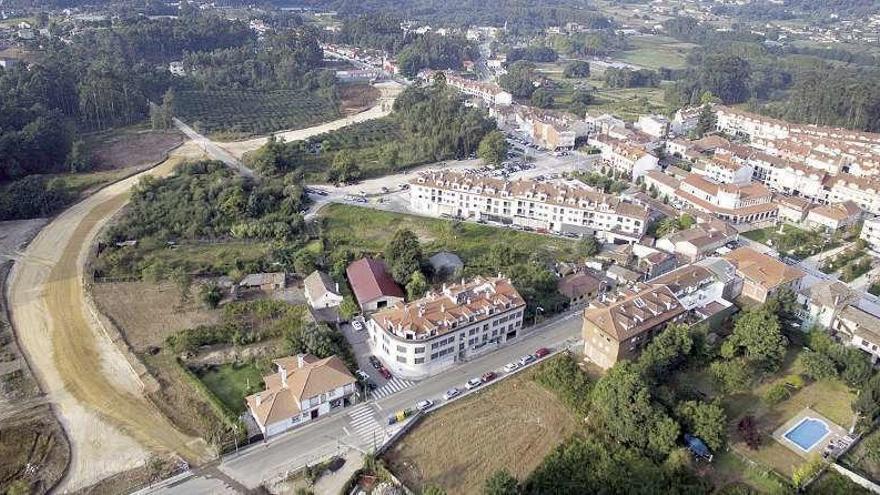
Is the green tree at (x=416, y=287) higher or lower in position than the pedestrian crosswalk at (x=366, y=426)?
higher

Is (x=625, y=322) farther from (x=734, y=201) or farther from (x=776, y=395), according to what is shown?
(x=734, y=201)

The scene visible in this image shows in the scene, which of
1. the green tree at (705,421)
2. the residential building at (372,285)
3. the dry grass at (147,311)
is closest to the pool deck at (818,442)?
the green tree at (705,421)

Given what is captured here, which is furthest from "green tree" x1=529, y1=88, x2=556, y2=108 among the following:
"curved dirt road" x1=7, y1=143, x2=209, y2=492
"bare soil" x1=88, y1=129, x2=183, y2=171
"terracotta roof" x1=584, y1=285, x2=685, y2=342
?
"curved dirt road" x1=7, y1=143, x2=209, y2=492

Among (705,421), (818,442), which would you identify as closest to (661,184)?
(818,442)

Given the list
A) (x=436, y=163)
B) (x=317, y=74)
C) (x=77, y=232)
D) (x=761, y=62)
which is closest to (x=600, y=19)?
(x=761, y=62)

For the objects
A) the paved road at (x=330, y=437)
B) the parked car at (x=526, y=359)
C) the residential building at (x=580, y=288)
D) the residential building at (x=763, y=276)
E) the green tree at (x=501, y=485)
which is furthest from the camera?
the residential building at (x=580, y=288)

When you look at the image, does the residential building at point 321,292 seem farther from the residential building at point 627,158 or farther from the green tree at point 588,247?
the residential building at point 627,158
